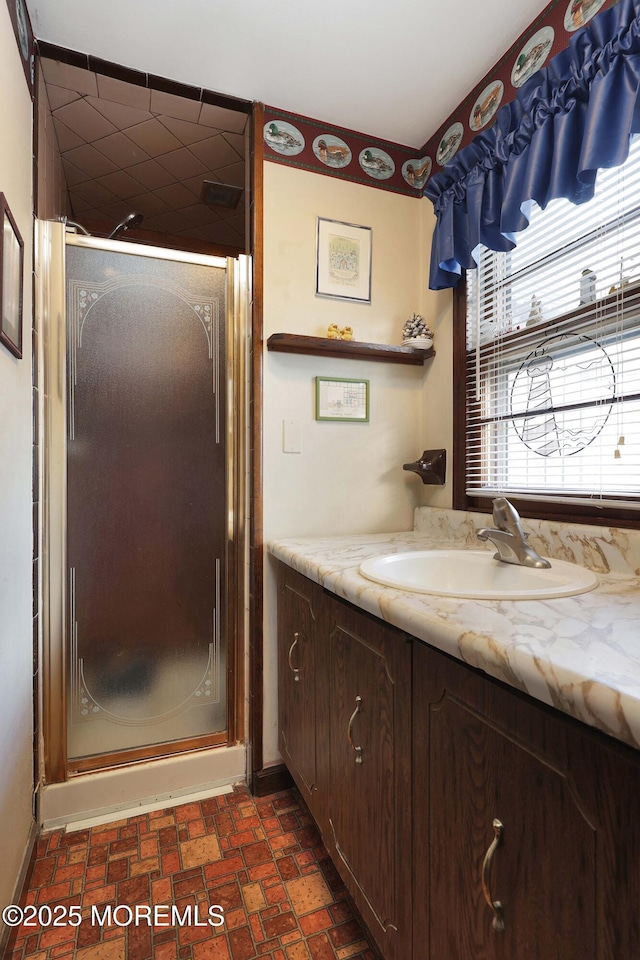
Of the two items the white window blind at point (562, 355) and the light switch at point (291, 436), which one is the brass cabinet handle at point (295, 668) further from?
the white window blind at point (562, 355)

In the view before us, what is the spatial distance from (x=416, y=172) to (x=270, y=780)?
2495mm

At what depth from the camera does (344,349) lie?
1782 mm

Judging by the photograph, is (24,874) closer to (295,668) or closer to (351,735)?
(295,668)

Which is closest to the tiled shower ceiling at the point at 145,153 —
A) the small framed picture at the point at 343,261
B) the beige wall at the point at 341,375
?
the beige wall at the point at 341,375

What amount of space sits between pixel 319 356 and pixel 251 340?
266 mm

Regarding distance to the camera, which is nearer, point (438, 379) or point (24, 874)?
point (24, 874)

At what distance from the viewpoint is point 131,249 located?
5.57 ft

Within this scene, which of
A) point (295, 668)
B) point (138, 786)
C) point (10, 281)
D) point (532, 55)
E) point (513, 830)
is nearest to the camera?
point (513, 830)

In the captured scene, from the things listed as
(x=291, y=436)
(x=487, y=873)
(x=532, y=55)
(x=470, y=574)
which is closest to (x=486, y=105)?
(x=532, y=55)

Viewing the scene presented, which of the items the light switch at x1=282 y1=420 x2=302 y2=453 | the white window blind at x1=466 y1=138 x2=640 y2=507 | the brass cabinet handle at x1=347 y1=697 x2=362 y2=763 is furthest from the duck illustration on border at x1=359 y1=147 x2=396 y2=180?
the brass cabinet handle at x1=347 y1=697 x2=362 y2=763

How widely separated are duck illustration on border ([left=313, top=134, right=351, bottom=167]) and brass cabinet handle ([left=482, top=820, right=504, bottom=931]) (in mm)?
2109

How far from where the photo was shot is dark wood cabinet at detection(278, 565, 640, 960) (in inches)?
21.8

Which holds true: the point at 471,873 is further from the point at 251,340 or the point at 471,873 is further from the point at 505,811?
the point at 251,340

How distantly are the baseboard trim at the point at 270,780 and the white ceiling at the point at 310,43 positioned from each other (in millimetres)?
2461
